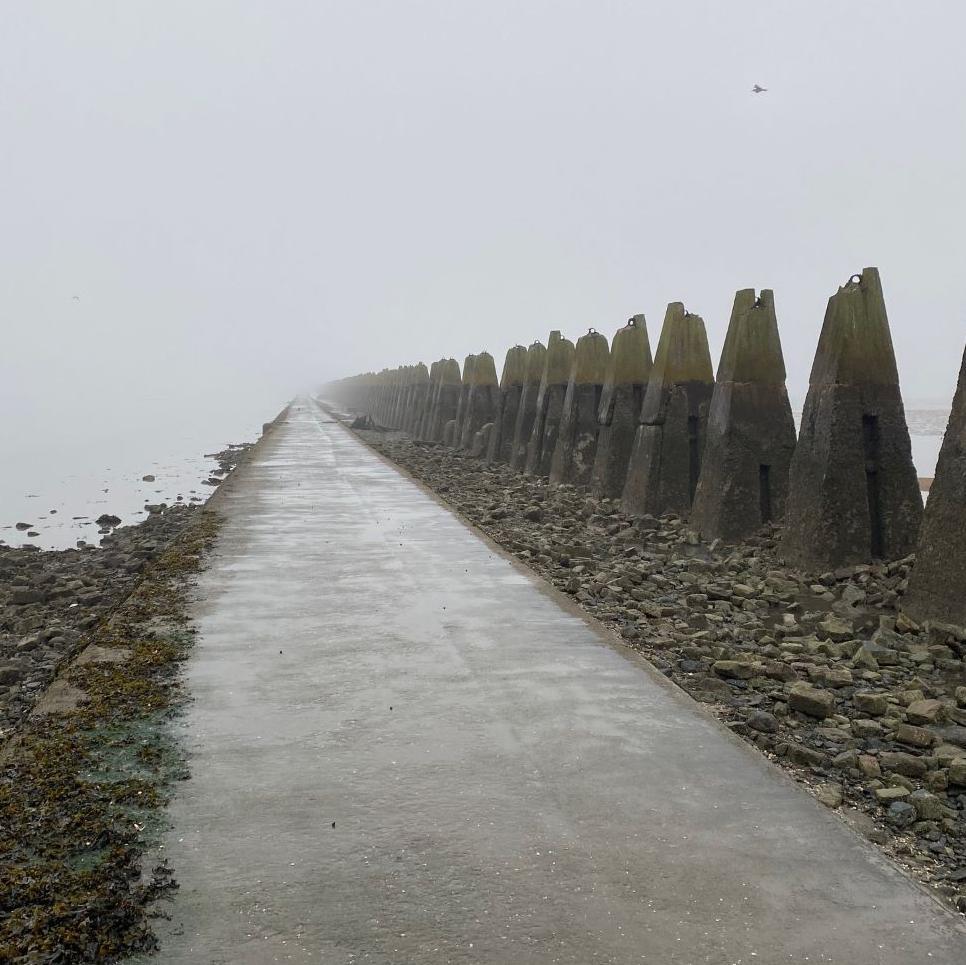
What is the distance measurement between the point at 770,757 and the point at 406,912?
81.8 inches

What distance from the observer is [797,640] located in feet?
20.2

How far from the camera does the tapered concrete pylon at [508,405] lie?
21.0 metres

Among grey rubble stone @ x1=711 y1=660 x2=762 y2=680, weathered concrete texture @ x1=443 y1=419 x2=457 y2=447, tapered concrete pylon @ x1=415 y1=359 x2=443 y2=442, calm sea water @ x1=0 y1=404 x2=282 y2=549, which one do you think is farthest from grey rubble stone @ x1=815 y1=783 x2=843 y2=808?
tapered concrete pylon @ x1=415 y1=359 x2=443 y2=442

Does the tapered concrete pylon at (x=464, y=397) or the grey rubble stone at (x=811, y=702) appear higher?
the tapered concrete pylon at (x=464, y=397)

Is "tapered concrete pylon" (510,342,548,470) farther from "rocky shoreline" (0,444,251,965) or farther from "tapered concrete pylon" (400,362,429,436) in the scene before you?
"tapered concrete pylon" (400,362,429,436)

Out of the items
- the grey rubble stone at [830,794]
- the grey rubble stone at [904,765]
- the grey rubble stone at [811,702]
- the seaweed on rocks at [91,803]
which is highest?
the grey rubble stone at [811,702]

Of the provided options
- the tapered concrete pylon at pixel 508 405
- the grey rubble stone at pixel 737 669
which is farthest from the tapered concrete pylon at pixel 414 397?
the grey rubble stone at pixel 737 669

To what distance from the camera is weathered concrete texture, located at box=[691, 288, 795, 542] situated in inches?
384

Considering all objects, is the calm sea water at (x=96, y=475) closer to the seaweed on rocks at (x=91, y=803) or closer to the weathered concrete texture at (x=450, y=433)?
the weathered concrete texture at (x=450, y=433)

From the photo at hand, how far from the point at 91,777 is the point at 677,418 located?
9.28 m

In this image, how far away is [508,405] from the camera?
21.7 metres

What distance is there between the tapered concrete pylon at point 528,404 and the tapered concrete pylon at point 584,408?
320 cm

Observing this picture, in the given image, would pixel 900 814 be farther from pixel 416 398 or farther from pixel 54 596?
pixel 416 398

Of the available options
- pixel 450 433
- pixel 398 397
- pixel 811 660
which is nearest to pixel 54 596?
pixel 811 660
